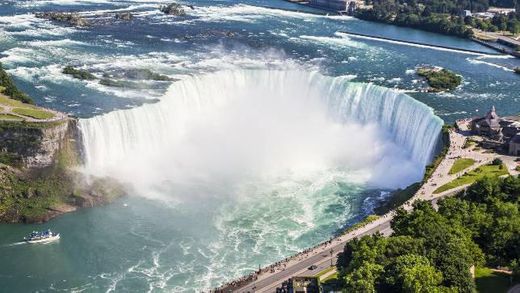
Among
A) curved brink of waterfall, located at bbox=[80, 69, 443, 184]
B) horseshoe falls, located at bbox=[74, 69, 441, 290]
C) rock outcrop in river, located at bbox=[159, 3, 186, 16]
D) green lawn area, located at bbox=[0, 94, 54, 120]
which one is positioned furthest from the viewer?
rock outcrop in river, located at bbox=[159, 3, 186, 16]

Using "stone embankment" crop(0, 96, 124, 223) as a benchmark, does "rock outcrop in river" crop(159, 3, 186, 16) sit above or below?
above

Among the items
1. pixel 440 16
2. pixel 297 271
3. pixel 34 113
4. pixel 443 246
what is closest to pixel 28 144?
pixel 34 113

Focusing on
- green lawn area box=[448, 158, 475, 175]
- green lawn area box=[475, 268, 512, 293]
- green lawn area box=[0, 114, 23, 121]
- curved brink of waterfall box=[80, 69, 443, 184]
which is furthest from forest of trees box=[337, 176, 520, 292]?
green lawn area box=[0, 114, 23, 121]

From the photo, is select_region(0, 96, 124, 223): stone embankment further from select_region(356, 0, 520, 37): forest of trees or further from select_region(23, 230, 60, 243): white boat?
select_region(356, 0, 520, 37): forest of trees

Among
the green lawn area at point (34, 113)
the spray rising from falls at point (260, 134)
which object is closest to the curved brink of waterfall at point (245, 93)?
the spray rising from falls at point (260, 134)

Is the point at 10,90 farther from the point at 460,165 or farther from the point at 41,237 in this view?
the point at 460,165

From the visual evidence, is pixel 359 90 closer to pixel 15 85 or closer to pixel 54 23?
pixel 15 85
